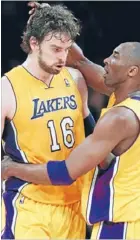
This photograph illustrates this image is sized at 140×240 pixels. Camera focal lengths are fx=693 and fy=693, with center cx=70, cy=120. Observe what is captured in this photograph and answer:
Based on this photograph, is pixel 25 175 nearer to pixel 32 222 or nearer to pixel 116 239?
pixel 32 222

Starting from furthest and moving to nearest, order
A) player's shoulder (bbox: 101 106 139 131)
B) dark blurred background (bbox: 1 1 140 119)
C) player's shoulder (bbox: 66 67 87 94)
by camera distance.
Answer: dark blurred background (bbox: 1 1 140 119) < player's shoulder (bbox: 66 67 87 94) < player's shoulder (bbox: 101 106 139 131)

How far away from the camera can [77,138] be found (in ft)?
8.95

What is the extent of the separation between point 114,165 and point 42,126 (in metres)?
0.32

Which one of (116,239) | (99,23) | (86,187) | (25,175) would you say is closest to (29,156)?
(25,175)

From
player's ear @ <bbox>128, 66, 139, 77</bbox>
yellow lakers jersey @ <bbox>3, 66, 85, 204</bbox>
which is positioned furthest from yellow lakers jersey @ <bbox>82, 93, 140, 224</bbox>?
yellow lakers jersey @ <bbox>3, 66, 85, 204</bbox>

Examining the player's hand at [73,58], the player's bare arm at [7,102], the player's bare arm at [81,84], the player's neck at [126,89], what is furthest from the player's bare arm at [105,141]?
the player's hand at [73,58]

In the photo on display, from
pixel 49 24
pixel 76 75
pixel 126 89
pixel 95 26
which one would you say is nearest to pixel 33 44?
pixel 49 24

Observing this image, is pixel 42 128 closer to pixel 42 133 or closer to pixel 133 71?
pixel 42 133

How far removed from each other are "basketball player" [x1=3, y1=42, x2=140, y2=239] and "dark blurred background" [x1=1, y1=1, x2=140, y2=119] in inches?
41.5

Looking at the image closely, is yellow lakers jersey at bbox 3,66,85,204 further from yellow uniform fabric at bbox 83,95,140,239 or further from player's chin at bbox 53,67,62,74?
yellow uniform fabric at bbox 83,95,140,239

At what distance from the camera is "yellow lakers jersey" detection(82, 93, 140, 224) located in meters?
2.50

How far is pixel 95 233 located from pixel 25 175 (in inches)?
13.3

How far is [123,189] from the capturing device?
2520 millimetres

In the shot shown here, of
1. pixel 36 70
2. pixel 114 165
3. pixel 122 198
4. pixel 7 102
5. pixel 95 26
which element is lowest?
pixel 122 198
